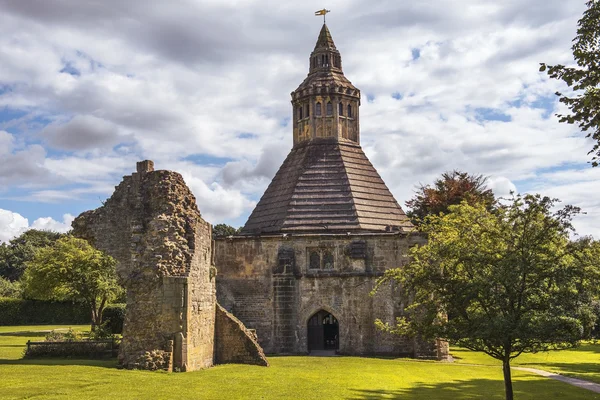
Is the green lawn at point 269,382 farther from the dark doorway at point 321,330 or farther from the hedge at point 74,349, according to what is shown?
the dark doorway at point 321,330

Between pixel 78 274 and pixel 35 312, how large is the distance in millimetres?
21837

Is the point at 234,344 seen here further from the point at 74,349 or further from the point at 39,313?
the point at 39,313

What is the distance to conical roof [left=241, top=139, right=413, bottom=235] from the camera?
36188 millimetres

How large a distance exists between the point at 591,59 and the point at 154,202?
1412cm

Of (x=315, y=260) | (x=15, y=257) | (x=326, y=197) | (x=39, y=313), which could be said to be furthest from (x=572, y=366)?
(x=15, y=257)

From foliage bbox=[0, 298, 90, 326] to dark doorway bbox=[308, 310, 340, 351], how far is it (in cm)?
2027

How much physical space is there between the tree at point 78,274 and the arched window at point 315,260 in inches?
396

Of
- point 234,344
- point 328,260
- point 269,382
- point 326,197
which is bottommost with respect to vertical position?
point 269,382

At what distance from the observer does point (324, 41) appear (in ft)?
150

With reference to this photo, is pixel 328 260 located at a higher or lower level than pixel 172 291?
higher

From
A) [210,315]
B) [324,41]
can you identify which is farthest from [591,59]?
[324,41]

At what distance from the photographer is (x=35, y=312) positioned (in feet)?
152

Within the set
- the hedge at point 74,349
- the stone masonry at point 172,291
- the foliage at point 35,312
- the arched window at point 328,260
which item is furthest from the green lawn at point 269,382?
the foliage at point 35,312

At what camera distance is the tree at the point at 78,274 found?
89.8 ft
